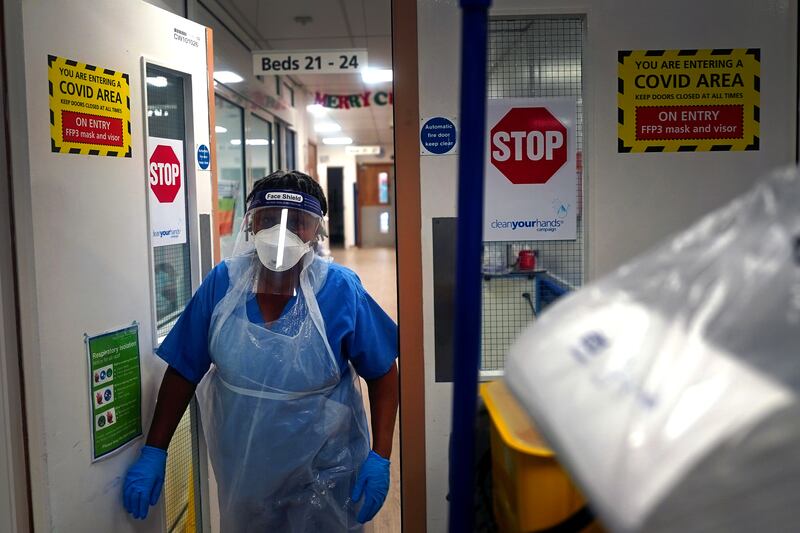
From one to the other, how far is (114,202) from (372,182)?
54.2 feet

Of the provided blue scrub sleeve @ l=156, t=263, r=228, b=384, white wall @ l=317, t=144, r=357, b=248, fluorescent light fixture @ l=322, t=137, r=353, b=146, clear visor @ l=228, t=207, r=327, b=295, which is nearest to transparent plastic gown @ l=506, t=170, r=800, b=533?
clear visor @ l=228, t=207, r=327, b=295

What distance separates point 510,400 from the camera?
973 mm

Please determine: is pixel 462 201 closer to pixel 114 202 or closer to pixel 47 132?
pixel 47 132

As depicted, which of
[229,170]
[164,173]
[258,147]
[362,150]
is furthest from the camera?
[362,150]

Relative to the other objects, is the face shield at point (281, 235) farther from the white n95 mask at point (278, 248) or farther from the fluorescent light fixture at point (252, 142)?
the fluorescent light fixture at point (252, 142)

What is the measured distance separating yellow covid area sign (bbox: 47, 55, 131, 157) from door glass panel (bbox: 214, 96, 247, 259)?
3.57m

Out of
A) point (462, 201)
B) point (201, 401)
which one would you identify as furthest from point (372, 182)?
point (462, 201)

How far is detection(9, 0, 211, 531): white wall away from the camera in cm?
150

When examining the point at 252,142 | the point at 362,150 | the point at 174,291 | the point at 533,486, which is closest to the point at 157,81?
the point at 174,291

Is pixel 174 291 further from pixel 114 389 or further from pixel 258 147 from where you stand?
pixel 258 147

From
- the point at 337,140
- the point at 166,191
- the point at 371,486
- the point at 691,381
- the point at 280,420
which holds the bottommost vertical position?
the point at 371,486

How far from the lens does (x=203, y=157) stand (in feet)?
7.47

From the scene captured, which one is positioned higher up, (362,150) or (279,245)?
(362,150)

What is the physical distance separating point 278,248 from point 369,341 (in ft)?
1.32
